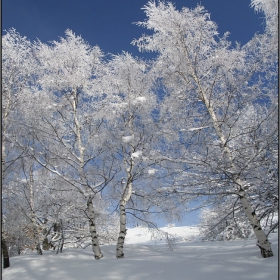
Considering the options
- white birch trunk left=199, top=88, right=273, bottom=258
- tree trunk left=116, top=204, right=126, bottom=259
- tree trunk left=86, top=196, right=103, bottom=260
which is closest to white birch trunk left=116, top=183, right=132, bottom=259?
tree trunk left=116, top=204, right=126, bottom=259

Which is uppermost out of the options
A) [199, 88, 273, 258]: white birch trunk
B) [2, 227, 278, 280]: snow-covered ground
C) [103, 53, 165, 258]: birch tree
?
[103, 53, 165, 258]: birch tree

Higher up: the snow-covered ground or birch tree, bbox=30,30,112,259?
birch tree, bbox=30,30,112,259

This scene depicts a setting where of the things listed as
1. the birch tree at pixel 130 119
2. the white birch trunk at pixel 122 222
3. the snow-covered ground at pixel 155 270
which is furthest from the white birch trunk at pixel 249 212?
the white birch trunk at pixel 122 222

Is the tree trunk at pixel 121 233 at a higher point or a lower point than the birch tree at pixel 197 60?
lower

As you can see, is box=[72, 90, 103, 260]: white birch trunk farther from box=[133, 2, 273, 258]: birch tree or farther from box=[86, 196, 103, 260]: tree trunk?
box=[133, 2, 273, 258]: birch tree

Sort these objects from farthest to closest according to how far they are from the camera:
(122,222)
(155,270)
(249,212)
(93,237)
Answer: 1. (122,222)
2. (93,237)
3. (249,212)
4. (155,270)

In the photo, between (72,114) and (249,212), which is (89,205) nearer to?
(72,114)

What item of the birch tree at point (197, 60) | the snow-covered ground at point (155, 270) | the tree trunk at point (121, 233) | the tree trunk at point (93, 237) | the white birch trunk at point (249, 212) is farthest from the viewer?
the tree trunk at point (121, 233)

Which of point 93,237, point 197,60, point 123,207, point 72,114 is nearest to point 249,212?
point 123,207

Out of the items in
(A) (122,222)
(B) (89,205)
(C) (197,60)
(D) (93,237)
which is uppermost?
(C) (197,60)

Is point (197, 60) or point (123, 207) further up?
point (197, 60)

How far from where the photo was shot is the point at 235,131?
6508mm

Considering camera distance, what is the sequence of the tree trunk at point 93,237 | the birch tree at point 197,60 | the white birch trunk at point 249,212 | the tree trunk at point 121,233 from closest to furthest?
the white birch trunk at point 249,212 < the birch tree at point 197,60 < the tree trunk at point 93,237 < the tree trunk at point 121,233

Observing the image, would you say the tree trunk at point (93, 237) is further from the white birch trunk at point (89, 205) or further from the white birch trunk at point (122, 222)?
the white birch trunk at point (122, 222)
